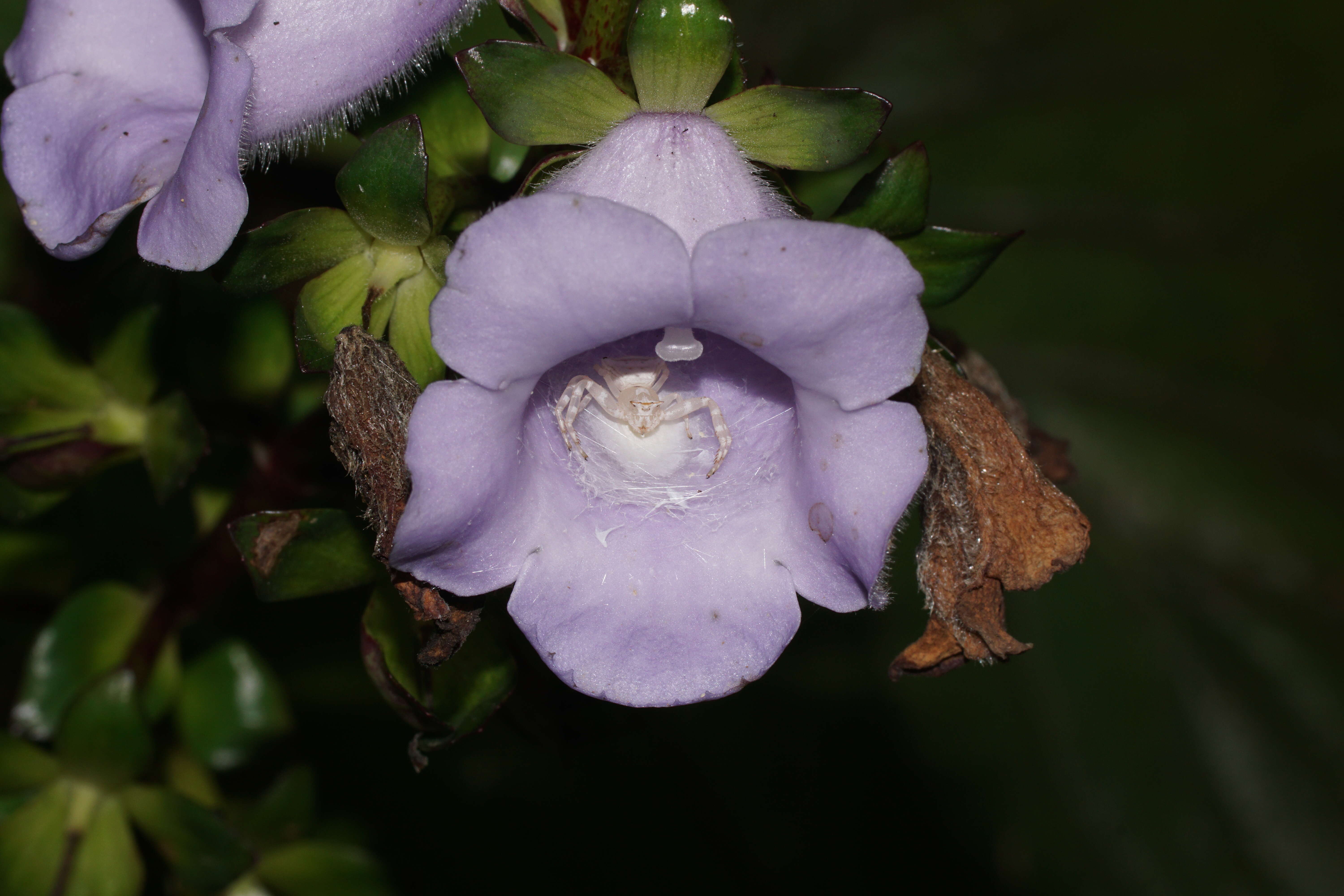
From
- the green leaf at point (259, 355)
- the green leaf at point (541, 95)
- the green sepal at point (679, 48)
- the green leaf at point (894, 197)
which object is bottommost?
the green leaf at point (259, 355)

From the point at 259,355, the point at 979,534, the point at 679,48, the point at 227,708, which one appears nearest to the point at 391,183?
the point at 679,48

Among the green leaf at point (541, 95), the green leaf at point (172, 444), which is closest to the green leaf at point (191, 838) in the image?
the green leaf at point (172, 444)

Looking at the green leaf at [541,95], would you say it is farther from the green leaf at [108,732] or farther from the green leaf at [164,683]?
the green leaf at [164,683]

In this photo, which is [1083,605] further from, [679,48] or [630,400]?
[679,48]

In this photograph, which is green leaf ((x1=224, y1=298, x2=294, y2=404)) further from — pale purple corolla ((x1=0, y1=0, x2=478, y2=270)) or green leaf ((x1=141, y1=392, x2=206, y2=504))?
pale purple corolla ((x1=0, y1=0, x2=478, y2=270))

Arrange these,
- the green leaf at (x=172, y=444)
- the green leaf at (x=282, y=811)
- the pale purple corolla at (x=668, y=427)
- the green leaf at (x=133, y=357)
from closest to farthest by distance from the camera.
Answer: the pale purple corolla at (x=668, y=427) < the green leaf at (x=172, y=444) < the green leaf at (x=133, y=357) < the green leaf at (x=282, y=811)

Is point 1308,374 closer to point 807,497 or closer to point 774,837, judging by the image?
point 774,837

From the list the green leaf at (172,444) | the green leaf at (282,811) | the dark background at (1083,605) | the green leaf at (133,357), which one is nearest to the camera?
the green leaf at (172,444)
